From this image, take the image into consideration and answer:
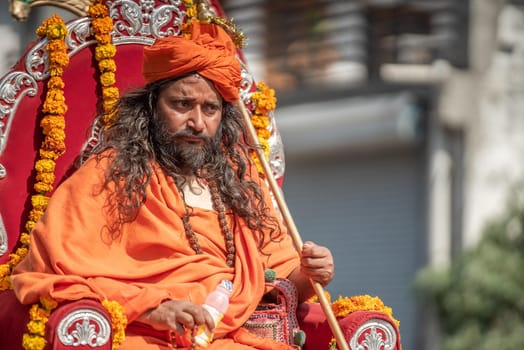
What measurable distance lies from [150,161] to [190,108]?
0.84 ft

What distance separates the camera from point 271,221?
16.6ft

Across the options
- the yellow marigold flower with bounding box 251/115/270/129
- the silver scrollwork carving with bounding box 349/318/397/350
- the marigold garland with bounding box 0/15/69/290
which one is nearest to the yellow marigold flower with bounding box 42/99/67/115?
the marigold garland with bounding box 0/15/69/290

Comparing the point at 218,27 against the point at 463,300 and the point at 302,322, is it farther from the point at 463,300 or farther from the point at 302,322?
the point at 463,300

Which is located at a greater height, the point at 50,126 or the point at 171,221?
the point at 50,126

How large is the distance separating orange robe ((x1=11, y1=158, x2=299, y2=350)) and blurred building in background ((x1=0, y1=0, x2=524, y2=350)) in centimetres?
747

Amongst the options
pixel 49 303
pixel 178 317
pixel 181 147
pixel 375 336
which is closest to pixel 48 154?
pixel 181 147

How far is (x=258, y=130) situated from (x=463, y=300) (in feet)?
20.1

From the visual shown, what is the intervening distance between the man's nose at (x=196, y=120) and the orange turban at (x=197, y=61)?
0.13 metres

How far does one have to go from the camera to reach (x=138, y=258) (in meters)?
4.61

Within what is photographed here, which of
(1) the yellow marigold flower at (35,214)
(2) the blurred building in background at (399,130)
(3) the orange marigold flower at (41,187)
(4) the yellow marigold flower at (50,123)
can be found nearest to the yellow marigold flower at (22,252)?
(1) the yellow marigold flower at (35,214)

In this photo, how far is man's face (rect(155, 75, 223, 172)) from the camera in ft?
15.7

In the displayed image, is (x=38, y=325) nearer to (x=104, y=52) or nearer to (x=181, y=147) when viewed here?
(x=181, y=147)

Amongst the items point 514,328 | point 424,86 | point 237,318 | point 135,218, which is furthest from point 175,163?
point 424,86

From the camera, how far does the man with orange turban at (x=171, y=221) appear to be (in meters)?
4.37
